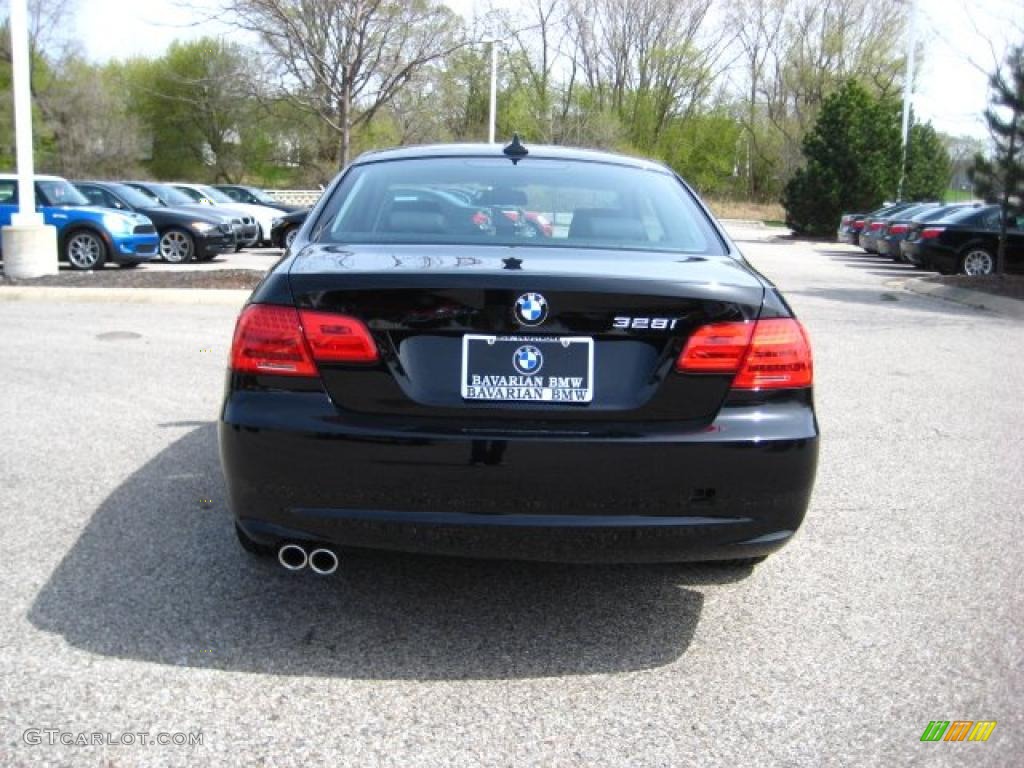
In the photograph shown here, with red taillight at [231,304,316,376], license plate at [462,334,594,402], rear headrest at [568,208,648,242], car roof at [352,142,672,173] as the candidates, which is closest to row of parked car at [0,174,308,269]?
car roof at [352,142,672,173]

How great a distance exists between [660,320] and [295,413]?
109cm

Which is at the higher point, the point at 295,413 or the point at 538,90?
the point at 538,90

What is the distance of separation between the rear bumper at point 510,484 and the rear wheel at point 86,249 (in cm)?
1378

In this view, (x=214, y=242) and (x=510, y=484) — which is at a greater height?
(x=214, y=242)

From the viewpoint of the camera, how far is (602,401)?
301 cm

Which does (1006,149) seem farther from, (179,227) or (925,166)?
(925,166)

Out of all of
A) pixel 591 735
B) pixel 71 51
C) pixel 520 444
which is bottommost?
pixel 591 735

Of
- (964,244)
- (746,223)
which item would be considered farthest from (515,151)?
(746,223)

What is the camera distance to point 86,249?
1569cm

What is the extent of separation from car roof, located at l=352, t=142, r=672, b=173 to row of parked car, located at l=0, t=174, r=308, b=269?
8588 mm

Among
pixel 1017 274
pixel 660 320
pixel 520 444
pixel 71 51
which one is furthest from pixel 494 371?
pixel 71 51

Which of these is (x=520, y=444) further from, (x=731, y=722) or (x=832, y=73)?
(x=832, y=73)

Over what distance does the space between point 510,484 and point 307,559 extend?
75 cm

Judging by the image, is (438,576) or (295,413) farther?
(438,576)
